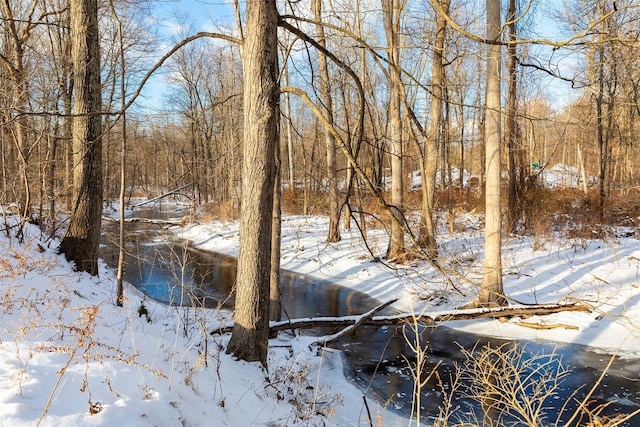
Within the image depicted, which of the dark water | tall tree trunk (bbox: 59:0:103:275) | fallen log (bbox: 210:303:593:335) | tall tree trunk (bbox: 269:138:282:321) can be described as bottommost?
the dark water

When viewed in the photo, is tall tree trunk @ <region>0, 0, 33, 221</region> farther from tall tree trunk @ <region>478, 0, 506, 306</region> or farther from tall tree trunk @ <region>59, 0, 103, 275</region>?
tall tree trunk @ <region>478, 0, 506, 306</region>

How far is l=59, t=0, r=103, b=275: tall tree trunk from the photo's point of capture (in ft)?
23.8

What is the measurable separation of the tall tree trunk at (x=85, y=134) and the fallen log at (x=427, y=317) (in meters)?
3.38

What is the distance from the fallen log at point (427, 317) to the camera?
6.81 m

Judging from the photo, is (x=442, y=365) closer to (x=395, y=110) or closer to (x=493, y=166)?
(x=493, y=166)

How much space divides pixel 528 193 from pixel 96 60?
14.2 metres

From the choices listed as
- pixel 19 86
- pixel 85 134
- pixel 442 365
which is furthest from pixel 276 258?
pixel 19 86

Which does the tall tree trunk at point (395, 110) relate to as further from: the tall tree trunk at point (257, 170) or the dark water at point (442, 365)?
the tall tree trunk at point (257, 170)

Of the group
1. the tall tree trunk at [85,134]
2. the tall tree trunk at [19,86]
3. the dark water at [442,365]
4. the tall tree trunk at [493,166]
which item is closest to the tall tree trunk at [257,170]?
the dark water at [442,365]

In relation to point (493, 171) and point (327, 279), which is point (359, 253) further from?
point (493, 171)

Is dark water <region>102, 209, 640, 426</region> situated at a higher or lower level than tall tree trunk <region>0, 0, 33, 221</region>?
lower

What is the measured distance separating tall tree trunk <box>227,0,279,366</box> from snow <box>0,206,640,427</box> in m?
0.51

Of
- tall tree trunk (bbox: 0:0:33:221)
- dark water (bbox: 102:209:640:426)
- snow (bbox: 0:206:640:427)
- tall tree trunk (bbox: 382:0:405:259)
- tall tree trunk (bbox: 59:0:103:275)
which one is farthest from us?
tall tree trunk (bbox: 382:0:405:259)

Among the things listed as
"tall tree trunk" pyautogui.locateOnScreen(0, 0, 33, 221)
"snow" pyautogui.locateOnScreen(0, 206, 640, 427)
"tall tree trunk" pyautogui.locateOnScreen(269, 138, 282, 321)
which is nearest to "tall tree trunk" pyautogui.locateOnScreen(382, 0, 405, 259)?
"snow" pyautogui.locateOnScreen(0, 206, 640, 427)
